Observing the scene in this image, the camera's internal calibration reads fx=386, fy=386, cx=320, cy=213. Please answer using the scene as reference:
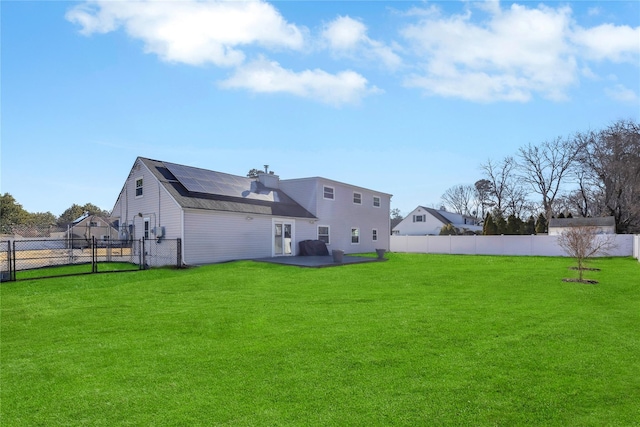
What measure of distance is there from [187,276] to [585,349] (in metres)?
11.4

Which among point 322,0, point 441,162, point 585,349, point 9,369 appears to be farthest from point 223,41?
point 441,162

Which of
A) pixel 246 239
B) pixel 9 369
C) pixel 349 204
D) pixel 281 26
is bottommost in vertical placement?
pixel 9 369

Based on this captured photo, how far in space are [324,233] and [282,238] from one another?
149 inches

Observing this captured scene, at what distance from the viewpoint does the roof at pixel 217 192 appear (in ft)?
58.8

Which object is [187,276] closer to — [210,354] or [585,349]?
[210,354]

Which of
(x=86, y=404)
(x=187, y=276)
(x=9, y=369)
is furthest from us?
(x=187, y=276)

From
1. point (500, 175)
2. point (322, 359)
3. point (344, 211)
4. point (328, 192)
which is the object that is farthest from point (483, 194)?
point (322, 359)

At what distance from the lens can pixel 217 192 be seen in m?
19.4

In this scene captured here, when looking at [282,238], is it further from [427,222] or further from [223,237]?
[427,222]

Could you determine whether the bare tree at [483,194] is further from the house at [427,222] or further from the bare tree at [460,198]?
the house at [427,222]

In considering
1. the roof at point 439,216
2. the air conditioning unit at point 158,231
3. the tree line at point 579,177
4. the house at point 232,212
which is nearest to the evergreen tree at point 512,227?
the tree line at point 579,177

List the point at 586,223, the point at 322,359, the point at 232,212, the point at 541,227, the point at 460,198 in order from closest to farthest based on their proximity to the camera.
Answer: the point at 322,359, the point at 232,212, the point at 586,223, the point at 541,227, the point at 460,198

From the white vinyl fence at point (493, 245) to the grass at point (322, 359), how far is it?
1907 centimetres

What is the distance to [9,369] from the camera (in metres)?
4.61
